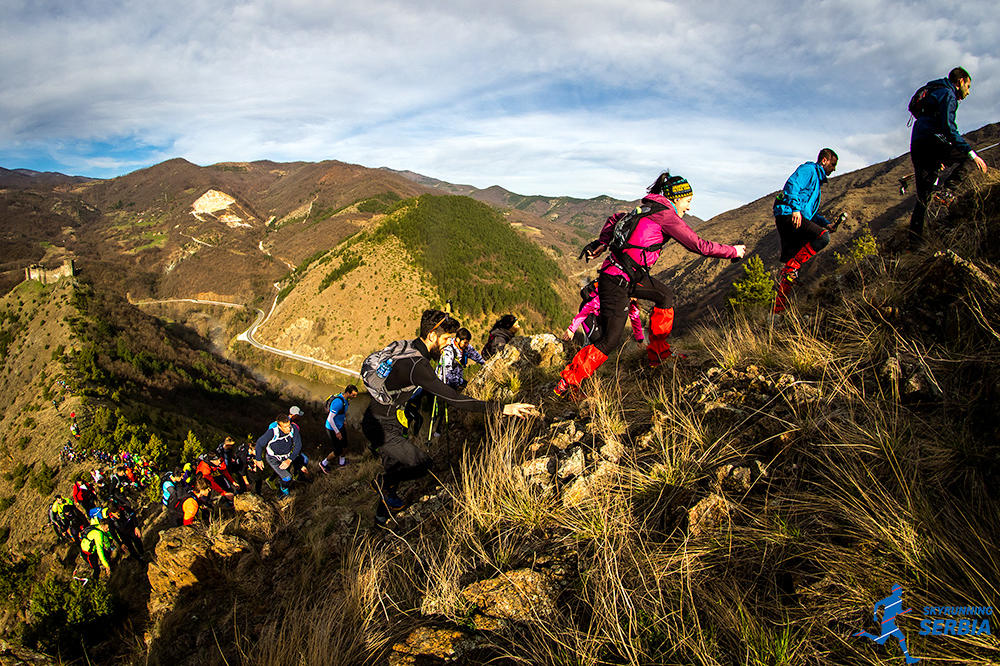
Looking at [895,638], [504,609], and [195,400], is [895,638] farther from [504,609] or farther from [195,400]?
[195,400]

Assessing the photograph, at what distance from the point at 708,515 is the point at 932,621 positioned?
89cm

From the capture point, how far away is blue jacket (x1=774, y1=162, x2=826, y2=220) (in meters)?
4.54

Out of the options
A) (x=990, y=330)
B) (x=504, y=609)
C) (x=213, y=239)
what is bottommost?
(x=504, y=609)

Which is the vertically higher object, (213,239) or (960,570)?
(213,239)

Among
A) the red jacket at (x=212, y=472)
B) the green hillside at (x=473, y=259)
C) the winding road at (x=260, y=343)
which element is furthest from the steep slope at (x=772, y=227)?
the winding road at (x=260, y=343)

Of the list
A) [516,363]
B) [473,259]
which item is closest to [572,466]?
[516,363]

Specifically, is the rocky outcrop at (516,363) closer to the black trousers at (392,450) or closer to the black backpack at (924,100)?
the black trousers at (392,450)

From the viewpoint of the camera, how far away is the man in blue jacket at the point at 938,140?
4238mm

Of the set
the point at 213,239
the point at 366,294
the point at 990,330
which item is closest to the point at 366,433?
the point at 990,330

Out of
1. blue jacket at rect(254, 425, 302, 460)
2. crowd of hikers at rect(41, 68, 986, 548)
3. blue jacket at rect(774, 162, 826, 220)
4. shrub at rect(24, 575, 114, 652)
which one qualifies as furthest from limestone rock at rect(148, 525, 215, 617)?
blue jacket at rect(774, 162, 826, 220)

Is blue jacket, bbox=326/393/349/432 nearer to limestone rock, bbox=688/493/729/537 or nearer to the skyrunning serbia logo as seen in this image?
limestone rock, bbox=688/493/729/537

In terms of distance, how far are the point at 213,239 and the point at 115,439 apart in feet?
555

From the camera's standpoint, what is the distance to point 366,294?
85.6 meters

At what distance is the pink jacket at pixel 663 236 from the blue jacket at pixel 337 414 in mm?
6135
